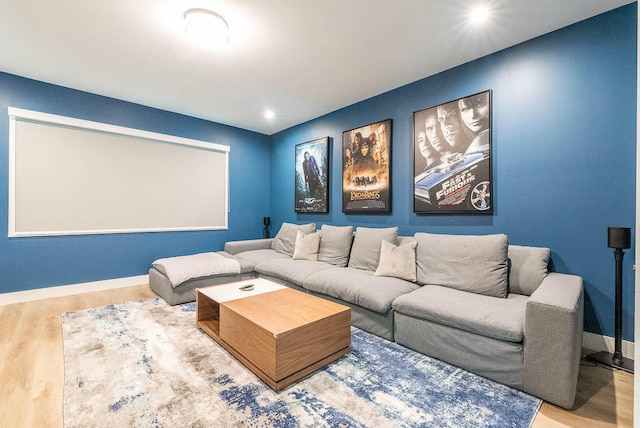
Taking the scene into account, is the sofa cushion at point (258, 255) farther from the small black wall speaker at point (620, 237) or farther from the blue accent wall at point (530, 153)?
the small black wall speaker at point (620, 237)

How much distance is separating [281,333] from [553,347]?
1522mm

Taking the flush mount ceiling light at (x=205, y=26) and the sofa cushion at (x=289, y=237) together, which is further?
the sofa cushion at (x=289, y=237)

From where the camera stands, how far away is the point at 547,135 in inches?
93.5

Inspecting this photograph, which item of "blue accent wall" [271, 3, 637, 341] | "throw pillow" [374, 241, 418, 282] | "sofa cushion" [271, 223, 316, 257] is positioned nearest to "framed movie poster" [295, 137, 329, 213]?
"sofa cushion" [271, 223, 316, 257]

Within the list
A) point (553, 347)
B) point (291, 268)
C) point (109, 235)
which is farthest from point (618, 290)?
point (109, 235)

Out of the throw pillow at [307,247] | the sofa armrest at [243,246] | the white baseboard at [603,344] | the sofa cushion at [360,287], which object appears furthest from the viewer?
the sofa armrest at [243,246]

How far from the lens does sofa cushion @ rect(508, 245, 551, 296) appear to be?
221 centimetres

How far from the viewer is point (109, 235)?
380 centimetres

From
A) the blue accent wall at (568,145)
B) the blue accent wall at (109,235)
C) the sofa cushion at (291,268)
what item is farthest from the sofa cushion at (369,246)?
the blue accent wall at (109,235)

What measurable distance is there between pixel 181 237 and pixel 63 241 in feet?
4.56

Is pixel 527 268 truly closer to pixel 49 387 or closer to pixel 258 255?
pixel 258 255

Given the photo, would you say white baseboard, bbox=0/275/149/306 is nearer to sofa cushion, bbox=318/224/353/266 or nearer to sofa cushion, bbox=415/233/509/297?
sofa cushion, bbox=318/224/353/266

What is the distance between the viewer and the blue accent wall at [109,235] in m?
3.18

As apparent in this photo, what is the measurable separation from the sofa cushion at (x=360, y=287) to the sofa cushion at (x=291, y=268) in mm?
151
